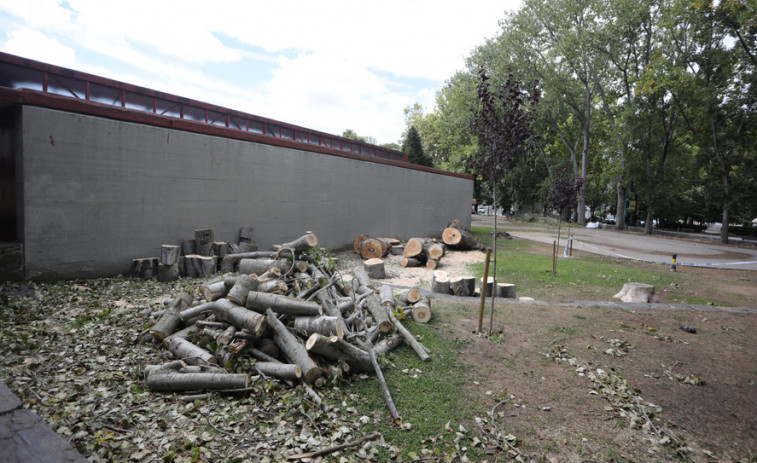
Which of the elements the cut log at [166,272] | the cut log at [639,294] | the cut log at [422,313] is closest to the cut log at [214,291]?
the cut log at [422,313]

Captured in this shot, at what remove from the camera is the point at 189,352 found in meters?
3.93

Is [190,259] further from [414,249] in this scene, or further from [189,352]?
[414,249]

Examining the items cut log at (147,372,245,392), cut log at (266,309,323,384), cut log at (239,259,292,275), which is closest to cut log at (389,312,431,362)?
cut log at (266,309,323,384)

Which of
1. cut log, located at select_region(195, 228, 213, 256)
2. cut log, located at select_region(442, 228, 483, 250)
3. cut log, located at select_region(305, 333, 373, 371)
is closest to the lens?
cut log, located at select_region(305, 333, 373, 371)

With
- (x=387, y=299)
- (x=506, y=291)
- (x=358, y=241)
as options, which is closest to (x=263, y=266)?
(x=387, y=299)

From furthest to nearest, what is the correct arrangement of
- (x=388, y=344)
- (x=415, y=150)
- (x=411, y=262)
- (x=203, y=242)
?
(x=415, y=150) → (x=411, y=262) → (x=203, y=242) → (x=388, y=344)

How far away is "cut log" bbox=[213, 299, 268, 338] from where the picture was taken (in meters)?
4.06

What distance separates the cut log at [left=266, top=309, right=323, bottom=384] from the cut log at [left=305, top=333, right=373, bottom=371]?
110 millimetres

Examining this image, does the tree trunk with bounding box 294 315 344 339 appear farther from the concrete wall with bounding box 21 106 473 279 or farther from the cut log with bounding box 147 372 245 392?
the concrete wall with bounding box 21 106 473 279

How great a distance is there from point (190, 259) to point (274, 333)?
184 inches

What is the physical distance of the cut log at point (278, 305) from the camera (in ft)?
14.5

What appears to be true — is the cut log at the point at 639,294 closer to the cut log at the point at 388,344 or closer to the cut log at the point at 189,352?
the cut log at the point at 388,344

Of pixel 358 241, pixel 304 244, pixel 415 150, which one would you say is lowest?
pixel 358 241

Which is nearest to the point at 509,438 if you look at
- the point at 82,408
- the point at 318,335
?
the point at 318,335
